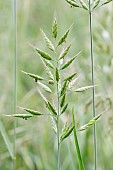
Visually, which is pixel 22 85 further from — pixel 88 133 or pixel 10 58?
pixel 88 133

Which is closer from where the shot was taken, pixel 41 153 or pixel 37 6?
pixel 41 153

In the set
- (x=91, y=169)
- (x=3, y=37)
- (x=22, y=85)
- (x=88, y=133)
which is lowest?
(x=91, y=169)

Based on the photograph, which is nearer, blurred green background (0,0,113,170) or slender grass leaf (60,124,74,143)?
slender grass leaf (60,124,74,143)

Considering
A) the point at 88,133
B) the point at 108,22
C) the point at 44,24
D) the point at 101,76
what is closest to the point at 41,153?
the point at 88,133

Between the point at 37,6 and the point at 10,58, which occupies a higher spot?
the point at 37,6

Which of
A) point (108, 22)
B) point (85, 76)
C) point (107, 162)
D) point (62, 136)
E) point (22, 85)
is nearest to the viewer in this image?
point (62, 136)

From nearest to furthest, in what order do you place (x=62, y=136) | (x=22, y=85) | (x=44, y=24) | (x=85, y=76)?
(x=62, y=136)
(x=85, y=76)
(x=22, y=85)
(x=44, y=24)

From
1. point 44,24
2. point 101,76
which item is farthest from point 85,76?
point 44,24

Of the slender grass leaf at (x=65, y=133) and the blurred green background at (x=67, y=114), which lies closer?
the slender grass leaf at (x=65, y=133)

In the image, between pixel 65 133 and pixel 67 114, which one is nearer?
pixel 65 133

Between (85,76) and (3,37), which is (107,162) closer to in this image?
(85,76)
